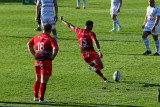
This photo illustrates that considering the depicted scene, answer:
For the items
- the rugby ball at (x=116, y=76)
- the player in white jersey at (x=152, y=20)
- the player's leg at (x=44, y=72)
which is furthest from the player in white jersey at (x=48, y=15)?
the player's leg at (x=44, y=72)

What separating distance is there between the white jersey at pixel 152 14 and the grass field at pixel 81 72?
1.37 m

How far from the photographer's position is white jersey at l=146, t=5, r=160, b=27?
723 inches

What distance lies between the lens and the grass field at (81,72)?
37.9 feet

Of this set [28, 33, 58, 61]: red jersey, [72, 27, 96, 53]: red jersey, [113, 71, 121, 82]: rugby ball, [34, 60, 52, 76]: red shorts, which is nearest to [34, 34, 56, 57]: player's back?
[28, 33, 58, 61]: red jersey

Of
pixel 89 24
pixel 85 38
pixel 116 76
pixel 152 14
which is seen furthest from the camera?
pixel 152 14

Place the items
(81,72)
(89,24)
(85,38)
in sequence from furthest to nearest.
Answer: (81,72)
(85,38)
(89,24)

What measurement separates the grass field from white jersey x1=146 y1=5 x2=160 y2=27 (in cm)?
137

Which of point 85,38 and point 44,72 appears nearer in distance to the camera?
point 44,72

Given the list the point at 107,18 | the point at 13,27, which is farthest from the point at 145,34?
the point at 107,18

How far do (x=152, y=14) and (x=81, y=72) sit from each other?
4.91 m

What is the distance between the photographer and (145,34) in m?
18.8

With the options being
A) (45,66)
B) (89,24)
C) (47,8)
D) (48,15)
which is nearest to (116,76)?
(89,24)

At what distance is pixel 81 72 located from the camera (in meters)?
15.2

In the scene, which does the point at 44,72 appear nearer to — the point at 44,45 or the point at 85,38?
the point at 44,45
